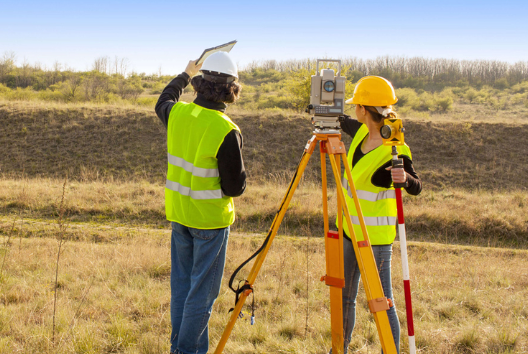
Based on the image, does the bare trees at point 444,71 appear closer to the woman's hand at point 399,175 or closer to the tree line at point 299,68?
the tree line at point 299,68

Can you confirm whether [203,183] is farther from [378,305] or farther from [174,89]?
[378,305]

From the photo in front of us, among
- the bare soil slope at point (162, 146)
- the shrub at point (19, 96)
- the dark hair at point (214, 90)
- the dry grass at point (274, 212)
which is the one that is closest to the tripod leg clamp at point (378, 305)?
the dark hair at point (214, 90)

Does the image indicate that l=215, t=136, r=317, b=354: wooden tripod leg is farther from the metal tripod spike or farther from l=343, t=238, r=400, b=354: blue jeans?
l=343, t=238, r=400, b=354: blue jeans

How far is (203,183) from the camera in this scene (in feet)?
7.46

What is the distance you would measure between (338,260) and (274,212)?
649cm

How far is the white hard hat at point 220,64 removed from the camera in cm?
221

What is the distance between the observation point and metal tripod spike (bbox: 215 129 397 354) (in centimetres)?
196

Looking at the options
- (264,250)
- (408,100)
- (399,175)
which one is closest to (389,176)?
(399,175)

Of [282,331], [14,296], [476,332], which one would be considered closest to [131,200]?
[14,296]

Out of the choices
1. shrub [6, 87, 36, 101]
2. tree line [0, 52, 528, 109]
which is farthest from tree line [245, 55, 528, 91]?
shrub [6, 87, 36, 101]

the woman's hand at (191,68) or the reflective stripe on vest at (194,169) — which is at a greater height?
the woman's hand at (191,68)

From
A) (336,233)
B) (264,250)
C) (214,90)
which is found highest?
(214,90)

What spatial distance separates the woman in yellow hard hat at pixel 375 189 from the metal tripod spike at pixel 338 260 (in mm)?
171

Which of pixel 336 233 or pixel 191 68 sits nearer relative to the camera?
pixel 336 233
